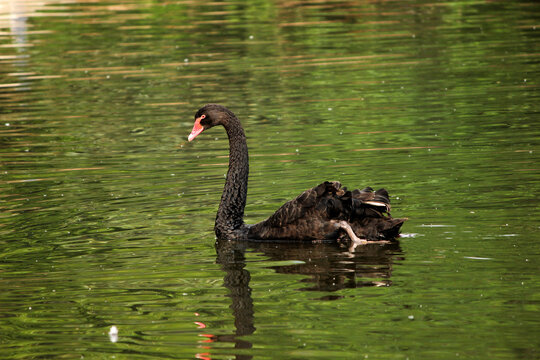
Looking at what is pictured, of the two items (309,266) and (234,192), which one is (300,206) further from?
(234,192)

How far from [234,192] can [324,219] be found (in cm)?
128

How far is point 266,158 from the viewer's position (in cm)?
1334

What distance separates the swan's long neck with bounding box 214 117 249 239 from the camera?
9797 mm

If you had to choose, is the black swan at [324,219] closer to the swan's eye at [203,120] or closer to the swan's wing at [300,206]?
the swan's wing at [300,206]

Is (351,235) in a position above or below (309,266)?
above

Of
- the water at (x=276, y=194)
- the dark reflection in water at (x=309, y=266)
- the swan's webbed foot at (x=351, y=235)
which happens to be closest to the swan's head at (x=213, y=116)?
the water at (x=276, y=194)

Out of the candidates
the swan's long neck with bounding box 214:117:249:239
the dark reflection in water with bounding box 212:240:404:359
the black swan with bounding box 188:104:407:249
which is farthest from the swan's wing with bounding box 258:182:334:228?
the swan's long neck with bounding box 214:117:249:239

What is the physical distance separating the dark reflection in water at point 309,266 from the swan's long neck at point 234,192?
0.17 meters

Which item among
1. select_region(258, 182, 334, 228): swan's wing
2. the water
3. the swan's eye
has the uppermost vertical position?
the swan's eye

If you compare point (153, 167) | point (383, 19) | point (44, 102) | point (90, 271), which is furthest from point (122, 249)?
point (383, 19)

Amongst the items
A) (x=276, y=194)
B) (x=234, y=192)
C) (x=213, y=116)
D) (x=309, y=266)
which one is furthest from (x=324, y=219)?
(x=276, y=194)

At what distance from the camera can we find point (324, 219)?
9.13 meters

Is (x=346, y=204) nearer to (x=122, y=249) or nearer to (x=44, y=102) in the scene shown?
(x=122, y=249)

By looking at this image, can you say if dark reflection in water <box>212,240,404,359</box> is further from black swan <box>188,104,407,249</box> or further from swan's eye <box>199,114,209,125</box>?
swan's eye <box>199,114,209,125</box>
